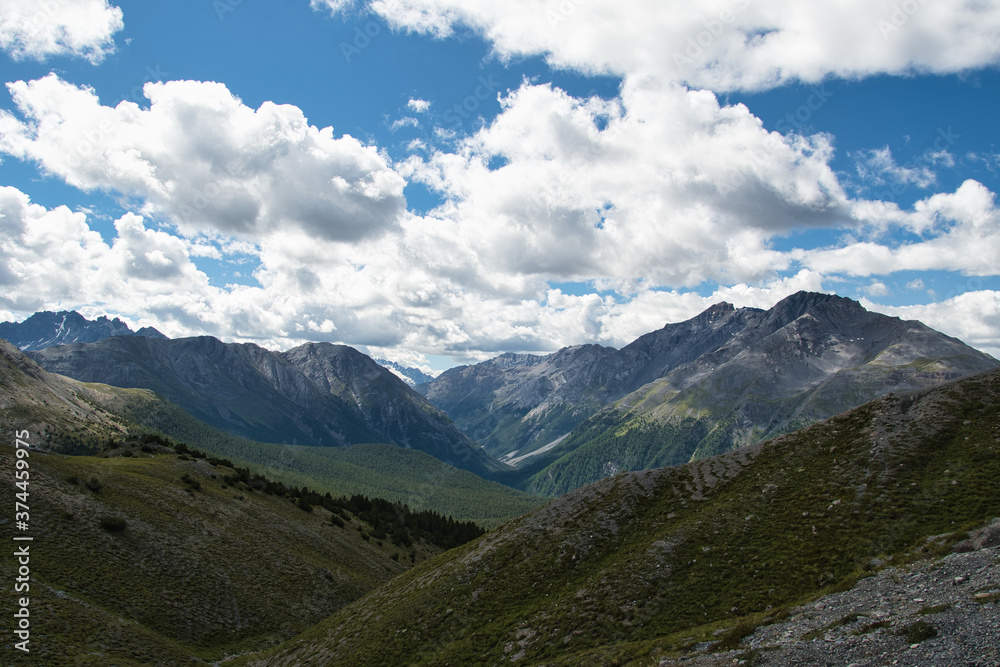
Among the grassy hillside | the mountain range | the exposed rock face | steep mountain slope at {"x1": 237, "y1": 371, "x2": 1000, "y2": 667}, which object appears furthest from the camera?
the grassy hillside

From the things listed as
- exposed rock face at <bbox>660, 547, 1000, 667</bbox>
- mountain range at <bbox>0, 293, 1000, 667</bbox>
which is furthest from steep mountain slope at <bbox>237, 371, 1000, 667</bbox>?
exposed rock face at <bbox>660, 547, 1000, 667</bbox>

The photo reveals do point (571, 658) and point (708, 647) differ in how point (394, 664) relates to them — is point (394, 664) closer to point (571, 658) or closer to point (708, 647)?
point (571, 658)

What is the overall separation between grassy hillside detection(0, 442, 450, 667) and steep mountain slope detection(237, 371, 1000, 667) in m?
8.82

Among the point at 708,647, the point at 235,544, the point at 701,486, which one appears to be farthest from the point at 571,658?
the point at 235,544

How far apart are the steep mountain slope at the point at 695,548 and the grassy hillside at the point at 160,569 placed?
8.82 m

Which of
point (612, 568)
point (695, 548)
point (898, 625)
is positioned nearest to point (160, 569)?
point (612, 568)

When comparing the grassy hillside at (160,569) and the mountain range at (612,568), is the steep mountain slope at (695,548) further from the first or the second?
the grassy hillside at (160,569)

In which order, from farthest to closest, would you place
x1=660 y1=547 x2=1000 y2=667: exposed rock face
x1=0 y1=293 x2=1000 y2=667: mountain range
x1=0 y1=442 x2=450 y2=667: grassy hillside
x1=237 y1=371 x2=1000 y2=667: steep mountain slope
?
x1=0 y1=442 x2=450 y2=667: grassy hillside
x1=237 y1=371 x2=1000 y2=667: steep mountain slope
x1=0 y1=293 x2=1000 y2=667: mountain range
x1=660 y1=547 x2=1000 y2=667: exposed rock face

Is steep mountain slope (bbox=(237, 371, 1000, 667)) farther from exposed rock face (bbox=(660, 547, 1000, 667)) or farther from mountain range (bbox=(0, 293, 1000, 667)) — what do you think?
exposed rock face (bbox=(660, 547, 1000, 667))

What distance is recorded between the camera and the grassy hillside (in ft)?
123

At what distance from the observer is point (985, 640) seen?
57.1 feet

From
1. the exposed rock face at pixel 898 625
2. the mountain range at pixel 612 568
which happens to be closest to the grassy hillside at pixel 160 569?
the mountain range at pixel 612 568

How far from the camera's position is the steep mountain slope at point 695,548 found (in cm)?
3067

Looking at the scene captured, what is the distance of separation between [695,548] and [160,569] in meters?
52.4
